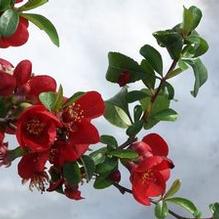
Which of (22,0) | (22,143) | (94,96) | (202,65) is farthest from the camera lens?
(202,65)

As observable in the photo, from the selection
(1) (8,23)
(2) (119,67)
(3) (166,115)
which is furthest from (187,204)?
(1) (8,23)

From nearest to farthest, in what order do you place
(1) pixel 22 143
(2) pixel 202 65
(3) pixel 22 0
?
(1) pixel 22 143 < (3) pixel 22 0 < (2) pixel 202 65

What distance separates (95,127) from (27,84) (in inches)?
6.9

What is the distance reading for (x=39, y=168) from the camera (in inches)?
44.9

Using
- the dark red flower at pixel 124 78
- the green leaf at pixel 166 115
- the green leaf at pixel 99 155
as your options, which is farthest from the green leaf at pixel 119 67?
the green leaf at pixel 99 155

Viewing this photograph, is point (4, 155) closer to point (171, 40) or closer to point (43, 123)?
point (43, 123)

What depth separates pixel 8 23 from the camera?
3.80 feet

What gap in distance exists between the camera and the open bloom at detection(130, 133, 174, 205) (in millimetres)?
1300

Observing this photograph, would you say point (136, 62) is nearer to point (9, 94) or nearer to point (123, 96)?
point (123, 96)

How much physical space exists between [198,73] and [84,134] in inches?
16.5

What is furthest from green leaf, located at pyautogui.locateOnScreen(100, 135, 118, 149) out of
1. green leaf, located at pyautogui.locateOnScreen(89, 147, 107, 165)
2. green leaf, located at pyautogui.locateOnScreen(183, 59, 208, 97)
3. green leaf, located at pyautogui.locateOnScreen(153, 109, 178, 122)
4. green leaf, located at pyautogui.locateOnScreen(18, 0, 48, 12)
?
green leaf, located at pyautogui.locateOnScreen(18, 0, 48, 12)

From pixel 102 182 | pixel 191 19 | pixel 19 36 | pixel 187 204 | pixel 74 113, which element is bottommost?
pixel 187 204

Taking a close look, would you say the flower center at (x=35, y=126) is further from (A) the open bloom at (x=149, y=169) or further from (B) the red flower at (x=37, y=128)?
(A) the open bloom at (x=149, y=169)

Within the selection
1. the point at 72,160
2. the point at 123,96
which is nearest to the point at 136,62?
the point at 123,96
